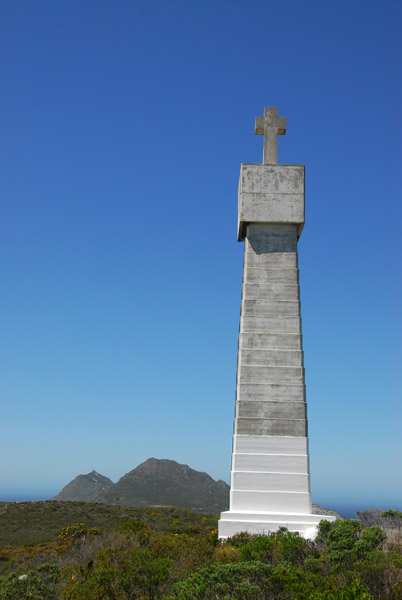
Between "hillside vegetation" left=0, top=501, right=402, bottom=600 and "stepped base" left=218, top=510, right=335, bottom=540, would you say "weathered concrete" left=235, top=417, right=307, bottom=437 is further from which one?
"hillside vegetation" left=0, top=501, right=402, bottom=600

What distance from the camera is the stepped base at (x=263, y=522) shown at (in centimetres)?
1367

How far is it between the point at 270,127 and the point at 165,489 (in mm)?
53293

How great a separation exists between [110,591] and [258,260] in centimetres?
912

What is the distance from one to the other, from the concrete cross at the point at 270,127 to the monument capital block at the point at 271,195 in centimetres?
93

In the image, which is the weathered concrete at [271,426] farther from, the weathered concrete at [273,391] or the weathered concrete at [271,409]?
the weathered concrete at [273,391]

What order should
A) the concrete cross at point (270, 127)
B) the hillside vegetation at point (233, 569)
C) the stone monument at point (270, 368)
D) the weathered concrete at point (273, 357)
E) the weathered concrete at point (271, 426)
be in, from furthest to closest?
the concrete cross at point (270, 127) < the weathered concrete at point (273, 357) < the weathered concrete at point (271, 426) < the stone monument at point (270, 368) < the hillside vegetation at point (233, 569)

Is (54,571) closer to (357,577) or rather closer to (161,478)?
(357,577)

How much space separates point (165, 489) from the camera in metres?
63.9

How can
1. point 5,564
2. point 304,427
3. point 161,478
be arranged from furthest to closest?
point 161,478
point 5,564
point 304,427

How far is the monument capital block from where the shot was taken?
16.2 m

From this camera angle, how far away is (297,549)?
11.5 meters

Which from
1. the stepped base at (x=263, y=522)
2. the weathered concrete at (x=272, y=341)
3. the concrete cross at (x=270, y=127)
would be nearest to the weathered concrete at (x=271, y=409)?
the weathered concrete at (x=272, y=341)

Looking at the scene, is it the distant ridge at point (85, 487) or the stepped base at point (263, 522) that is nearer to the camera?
the stepped base at point (263, 522)

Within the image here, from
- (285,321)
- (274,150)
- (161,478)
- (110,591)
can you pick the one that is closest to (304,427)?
(285,321)
